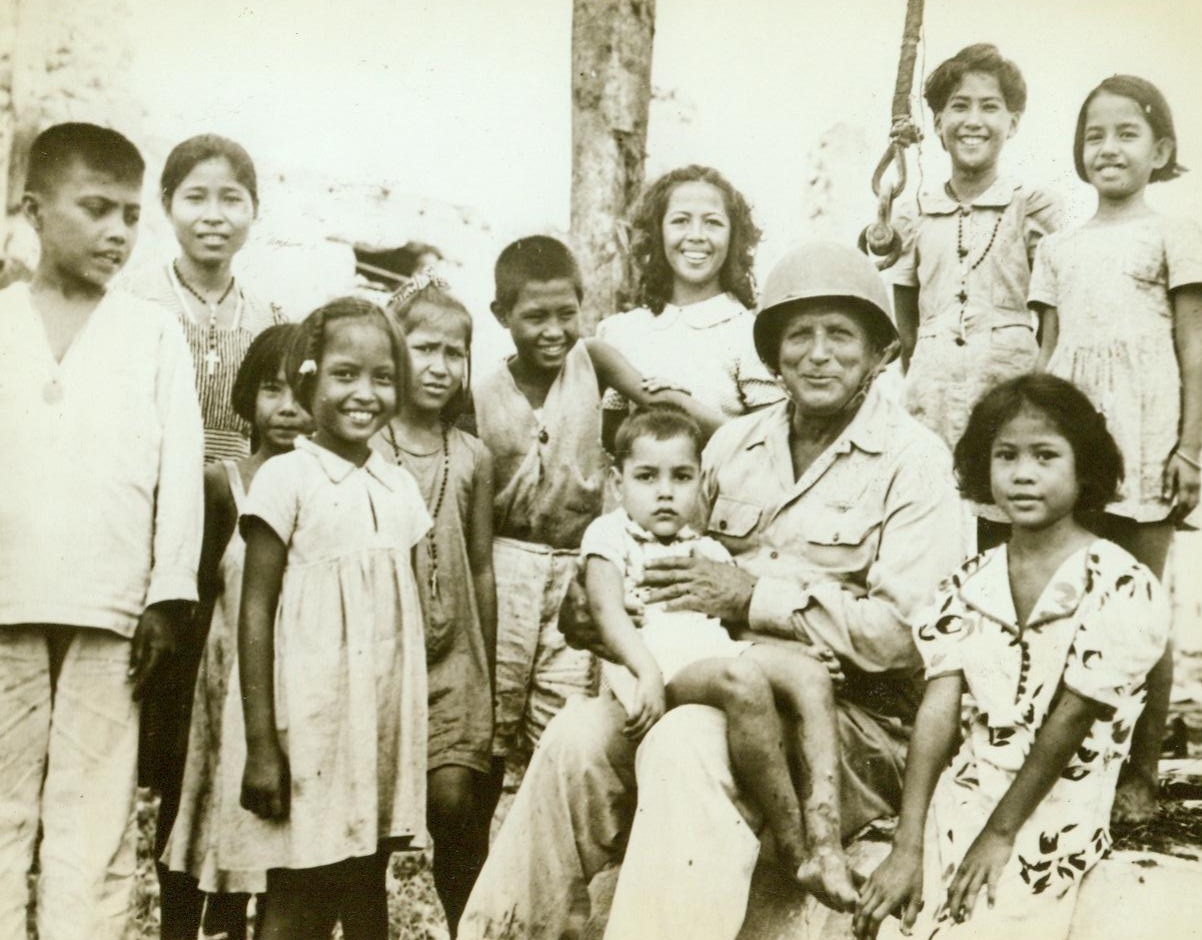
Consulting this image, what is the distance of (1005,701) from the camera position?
305 cm

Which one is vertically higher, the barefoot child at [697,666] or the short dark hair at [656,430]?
the short dark hair at [656,430]

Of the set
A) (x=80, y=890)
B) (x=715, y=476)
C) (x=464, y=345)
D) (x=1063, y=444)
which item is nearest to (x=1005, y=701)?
(x=1063, y=444)

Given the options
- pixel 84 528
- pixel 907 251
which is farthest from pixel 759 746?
pixel 84 528

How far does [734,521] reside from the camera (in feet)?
11.1

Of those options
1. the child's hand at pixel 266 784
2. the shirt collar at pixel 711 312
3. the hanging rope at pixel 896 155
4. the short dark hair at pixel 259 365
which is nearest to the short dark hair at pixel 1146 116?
the hanging rope at pixel 896 155

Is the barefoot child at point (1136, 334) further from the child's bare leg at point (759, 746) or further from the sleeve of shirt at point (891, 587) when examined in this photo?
the child's bare leg at point (759, 746)

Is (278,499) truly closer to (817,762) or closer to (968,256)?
(817,762)

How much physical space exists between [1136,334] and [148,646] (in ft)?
8.40

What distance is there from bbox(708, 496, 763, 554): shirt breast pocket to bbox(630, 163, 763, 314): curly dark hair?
619mm

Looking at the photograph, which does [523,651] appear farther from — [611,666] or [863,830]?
[863,830]

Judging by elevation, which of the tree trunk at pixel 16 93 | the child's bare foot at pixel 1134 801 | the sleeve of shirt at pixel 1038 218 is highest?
the tree trunk at pixel 16 93

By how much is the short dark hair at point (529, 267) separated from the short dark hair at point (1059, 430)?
44.4 inches

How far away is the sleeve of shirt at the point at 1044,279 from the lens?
11.7 feet

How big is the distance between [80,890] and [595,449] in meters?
1.66
